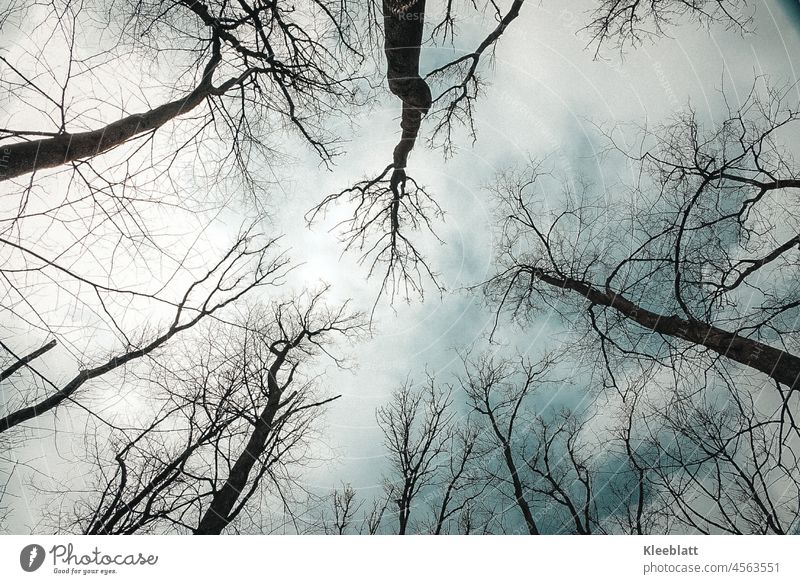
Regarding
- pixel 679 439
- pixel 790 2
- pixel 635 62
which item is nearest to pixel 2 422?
pixel 679 439

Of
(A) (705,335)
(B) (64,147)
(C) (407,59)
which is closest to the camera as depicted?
(B) (64,147)

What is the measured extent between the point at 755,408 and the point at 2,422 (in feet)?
20.1

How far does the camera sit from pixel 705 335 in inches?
126

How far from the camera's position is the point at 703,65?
11.0 feet

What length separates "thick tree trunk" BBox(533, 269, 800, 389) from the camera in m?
3.01

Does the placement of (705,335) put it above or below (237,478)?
above

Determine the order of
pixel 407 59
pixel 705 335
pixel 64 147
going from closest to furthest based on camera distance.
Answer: pixel 64 147
pixel 407 59
pixel 705 335
